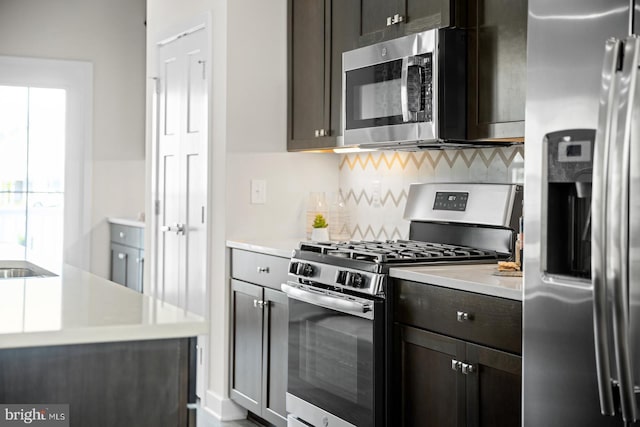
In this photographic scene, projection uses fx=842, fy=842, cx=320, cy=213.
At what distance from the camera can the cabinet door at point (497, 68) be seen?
9.27 ft

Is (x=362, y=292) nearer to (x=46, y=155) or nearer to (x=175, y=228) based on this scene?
(x=175, y=228)

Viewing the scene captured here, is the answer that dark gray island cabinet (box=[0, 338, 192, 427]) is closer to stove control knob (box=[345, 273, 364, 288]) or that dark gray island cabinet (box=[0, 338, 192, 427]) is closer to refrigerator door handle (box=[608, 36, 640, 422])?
refrigerator door handle (box=[608, 36, 640, 422])

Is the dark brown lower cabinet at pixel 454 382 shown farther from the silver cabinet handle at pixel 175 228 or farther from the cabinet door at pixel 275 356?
the silver cabinet handle at pixel 175 228

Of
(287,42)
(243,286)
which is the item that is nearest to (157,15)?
(287,42)

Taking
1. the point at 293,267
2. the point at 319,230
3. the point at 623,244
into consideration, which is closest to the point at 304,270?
the point at 293,267

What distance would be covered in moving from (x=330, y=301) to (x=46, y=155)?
12.9 ft

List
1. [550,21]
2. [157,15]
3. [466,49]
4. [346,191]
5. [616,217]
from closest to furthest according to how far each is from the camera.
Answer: [616,217] < [550,21] < [466,49] < [346,191] < [157,15]

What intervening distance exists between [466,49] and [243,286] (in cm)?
163

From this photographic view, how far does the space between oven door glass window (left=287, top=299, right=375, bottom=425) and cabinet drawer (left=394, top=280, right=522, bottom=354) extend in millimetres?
169

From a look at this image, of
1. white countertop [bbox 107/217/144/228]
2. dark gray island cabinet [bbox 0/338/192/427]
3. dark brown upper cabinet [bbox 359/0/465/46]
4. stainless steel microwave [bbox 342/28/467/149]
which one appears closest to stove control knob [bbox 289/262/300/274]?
stainless steel microwave [bbox 342/28/467/149]

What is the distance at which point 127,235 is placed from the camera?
5945mm

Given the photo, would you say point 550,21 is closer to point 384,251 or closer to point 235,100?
point 384,251

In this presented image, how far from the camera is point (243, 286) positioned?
4055mm

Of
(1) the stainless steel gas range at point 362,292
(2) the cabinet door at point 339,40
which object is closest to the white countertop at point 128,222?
(2) the cabinet door at point 339,40
